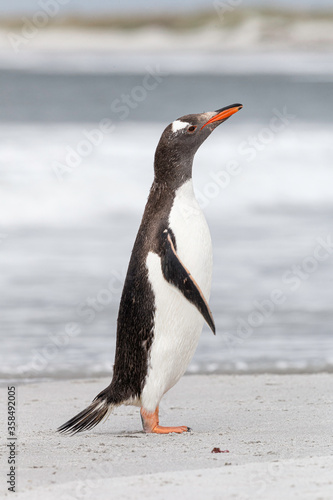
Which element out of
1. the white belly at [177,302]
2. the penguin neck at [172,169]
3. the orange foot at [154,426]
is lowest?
the orange foot at [154,426]

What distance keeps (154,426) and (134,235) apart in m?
6.45

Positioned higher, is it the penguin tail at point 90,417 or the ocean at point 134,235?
the ocean at point 134,235

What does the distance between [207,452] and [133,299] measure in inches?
30.0

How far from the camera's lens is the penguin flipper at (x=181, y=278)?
394 centimetres

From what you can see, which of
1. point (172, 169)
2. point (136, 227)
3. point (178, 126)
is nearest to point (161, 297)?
point (172, 169)

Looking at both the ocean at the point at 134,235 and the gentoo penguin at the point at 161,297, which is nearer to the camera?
the gentoo penguin at the point at 161,297

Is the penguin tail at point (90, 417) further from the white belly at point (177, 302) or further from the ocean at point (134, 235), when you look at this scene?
the ocean at point (134, 235)

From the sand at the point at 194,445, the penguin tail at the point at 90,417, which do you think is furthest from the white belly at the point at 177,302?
the sand at the point at 194,445

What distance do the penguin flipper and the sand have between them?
551mm

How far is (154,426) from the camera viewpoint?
4113mm

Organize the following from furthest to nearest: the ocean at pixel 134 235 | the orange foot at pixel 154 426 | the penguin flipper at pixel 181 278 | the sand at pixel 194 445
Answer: the ocean at pixel 134 235 → the orange foot at pixel 154 426 → the penguin flipper at pixel 181 278 → the sand at pixel 194 445

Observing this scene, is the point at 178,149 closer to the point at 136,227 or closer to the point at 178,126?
the point at 178,126

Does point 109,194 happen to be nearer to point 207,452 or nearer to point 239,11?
point 207,452

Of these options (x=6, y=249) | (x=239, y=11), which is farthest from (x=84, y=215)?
(x=239, y=11)
